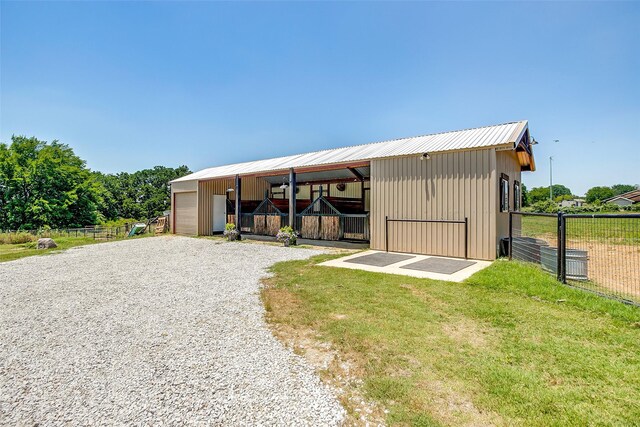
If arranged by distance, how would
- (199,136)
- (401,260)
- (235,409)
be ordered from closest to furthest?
(235,409), (401,260), (199,136)

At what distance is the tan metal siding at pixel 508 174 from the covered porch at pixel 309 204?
154 inches

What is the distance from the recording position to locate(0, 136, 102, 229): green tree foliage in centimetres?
2977

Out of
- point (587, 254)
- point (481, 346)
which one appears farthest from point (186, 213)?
point (587, 254)

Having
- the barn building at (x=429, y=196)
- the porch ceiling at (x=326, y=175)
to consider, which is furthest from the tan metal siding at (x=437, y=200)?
the porch ceiling at (x=326, y=175)

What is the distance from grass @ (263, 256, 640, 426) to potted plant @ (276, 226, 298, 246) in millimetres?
6053

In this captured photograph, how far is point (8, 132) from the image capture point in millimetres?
32562

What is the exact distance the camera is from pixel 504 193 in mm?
8711

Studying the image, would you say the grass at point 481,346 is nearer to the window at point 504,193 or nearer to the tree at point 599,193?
the window at point 504,193

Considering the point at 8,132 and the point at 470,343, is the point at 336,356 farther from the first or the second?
the point at 8,132

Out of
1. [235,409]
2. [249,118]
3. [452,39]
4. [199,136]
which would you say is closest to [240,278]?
[235,409]

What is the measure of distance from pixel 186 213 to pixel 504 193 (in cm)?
1534

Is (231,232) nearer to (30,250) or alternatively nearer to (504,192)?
(30,250)

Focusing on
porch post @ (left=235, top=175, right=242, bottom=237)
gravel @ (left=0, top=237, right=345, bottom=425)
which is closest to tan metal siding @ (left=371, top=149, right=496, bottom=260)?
gravel @ (left=0, top=237, right=345, bottom=425)

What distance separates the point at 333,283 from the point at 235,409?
11.6 feet
